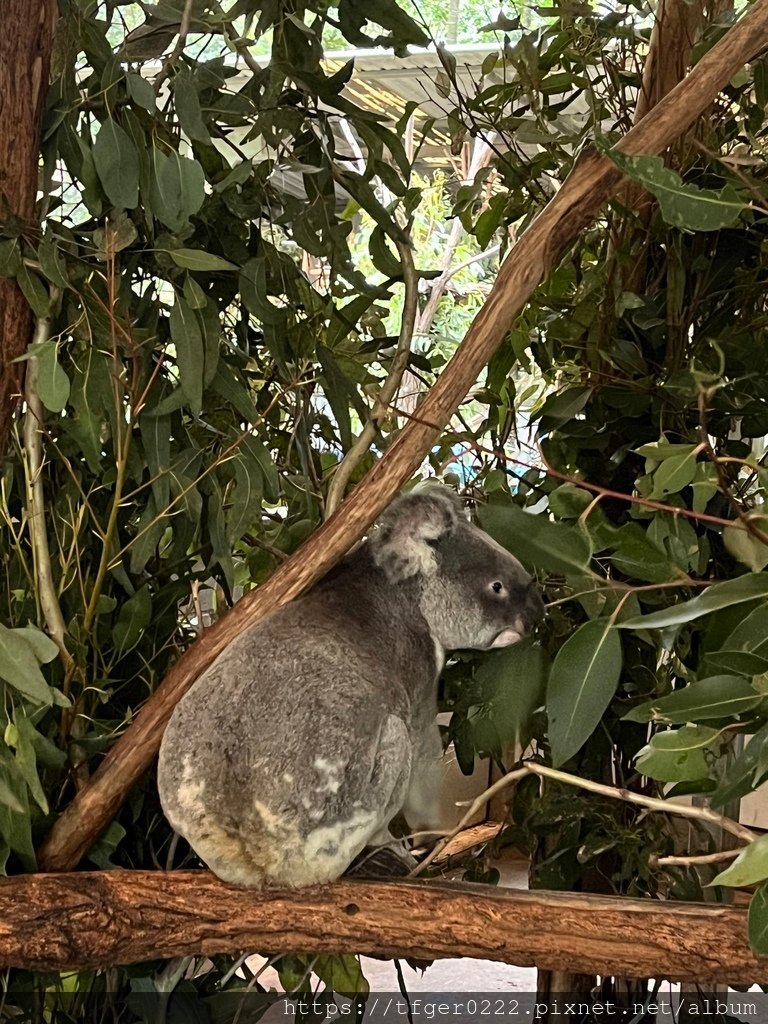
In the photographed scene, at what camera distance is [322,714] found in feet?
3.31

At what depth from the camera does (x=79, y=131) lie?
1.19 m

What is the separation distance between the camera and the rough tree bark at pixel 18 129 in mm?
1083

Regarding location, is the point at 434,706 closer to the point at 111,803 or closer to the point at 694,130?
the point at 111,803

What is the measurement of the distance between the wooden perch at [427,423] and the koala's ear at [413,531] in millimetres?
75

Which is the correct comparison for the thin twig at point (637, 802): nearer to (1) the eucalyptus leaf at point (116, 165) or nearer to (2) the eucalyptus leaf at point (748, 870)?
(2) the eucalyptus leaf at point (748, 870)

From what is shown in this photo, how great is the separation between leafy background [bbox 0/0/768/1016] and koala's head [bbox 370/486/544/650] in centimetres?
6

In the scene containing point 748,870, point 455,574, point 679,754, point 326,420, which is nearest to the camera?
point 748,870

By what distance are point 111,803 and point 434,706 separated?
14.9 inches

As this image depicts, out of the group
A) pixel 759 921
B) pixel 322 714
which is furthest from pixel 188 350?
pixel 759 921

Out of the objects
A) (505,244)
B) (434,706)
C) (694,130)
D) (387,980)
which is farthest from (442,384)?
(387,980)

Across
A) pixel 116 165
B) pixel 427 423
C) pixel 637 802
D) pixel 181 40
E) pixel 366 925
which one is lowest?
pixel 366 925

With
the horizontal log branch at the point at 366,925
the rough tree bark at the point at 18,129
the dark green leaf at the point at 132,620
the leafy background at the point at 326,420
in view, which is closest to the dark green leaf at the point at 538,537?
the leafy background at the point at 326,420

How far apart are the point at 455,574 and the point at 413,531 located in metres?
0.07

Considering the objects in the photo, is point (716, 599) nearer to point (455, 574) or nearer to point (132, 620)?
point (455, 574)
